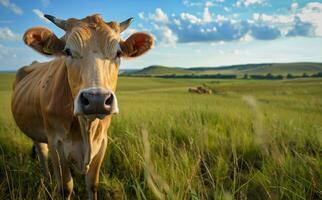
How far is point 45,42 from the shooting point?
3.73m

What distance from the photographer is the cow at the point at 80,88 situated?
2965mm

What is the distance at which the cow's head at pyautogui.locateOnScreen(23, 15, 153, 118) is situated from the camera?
9.11 ft

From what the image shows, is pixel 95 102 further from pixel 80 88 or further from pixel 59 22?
pixel 59 22

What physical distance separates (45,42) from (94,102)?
1406 mm

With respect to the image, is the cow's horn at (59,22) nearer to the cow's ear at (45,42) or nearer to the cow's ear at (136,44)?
the cow's ear at (45,42)

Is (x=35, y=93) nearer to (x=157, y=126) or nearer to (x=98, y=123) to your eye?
(x=98, y=123)

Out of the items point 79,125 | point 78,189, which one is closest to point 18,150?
point 78,189

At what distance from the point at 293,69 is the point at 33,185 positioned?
129 metres

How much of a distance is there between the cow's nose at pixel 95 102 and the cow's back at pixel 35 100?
54.4 inches

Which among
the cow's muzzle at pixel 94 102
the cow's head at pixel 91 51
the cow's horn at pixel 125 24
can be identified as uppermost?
the cow's horn at pixel 125 24

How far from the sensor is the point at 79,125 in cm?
386

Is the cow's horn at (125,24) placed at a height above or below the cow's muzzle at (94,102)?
above

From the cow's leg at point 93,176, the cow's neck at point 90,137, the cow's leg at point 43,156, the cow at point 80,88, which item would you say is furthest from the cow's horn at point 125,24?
the cow's leg at point 43,156

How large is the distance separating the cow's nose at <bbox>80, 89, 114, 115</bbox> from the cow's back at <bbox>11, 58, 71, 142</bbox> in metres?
1.38
